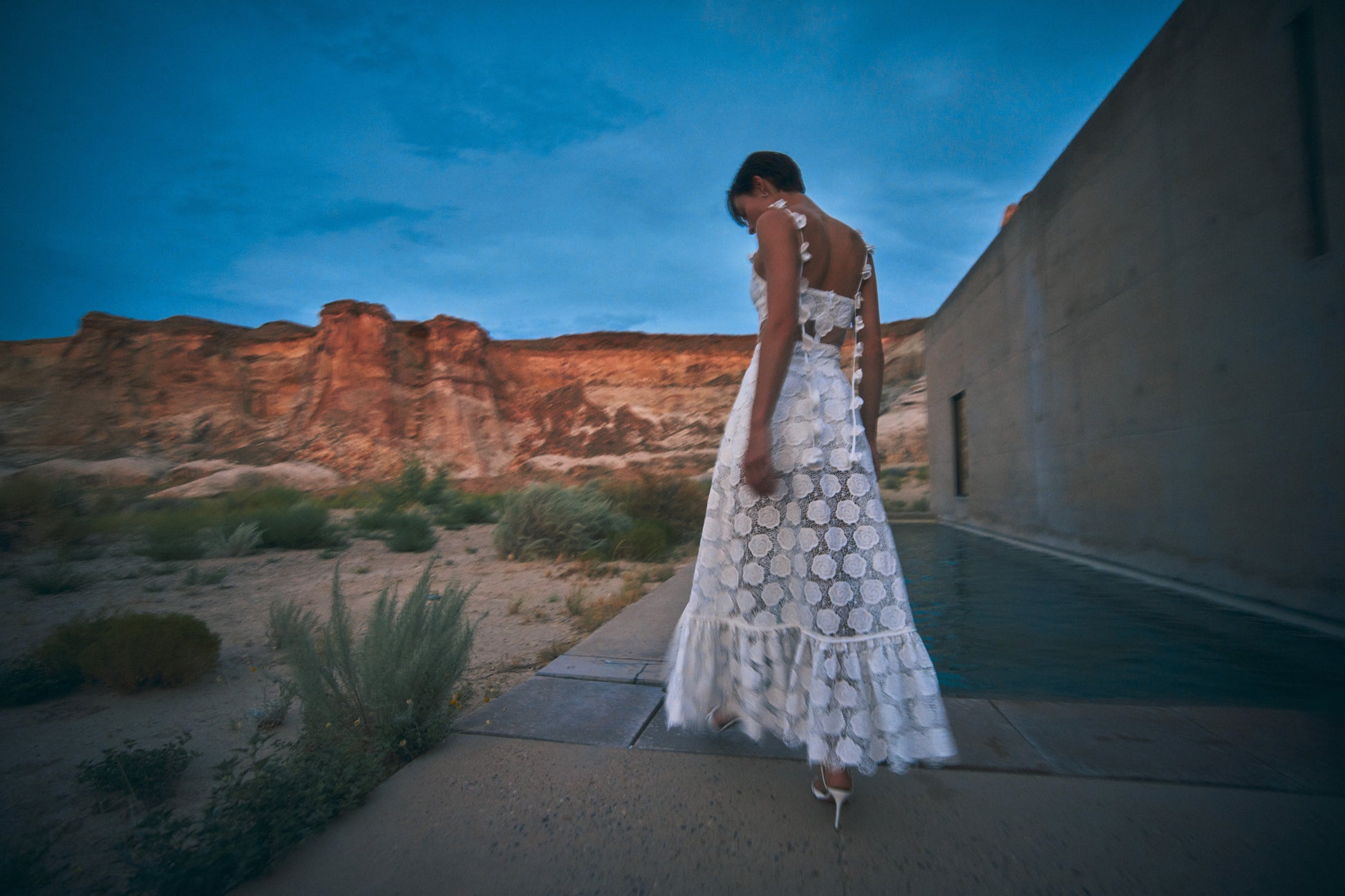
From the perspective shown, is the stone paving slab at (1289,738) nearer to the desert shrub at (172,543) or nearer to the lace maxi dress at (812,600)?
the lace maxi dress at (812,600)

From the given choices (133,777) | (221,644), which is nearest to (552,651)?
(133,777)

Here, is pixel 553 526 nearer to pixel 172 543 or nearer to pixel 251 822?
pixel 172 543

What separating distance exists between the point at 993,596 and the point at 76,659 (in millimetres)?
5162

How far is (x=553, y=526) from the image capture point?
7.46m

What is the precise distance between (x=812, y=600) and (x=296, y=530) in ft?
27.6

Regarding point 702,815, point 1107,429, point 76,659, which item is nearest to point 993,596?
point 1107,429

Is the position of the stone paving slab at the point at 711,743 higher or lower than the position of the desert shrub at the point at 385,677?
lower

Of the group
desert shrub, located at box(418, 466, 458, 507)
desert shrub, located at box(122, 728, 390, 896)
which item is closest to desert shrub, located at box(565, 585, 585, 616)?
desert shrub, located at box(122, 728, 390, 896)

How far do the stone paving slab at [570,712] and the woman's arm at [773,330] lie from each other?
95 cm

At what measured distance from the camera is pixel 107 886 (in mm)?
1267

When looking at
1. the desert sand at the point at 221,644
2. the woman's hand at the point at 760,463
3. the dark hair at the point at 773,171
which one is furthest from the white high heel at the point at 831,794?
the dark hair at the point at 773,171

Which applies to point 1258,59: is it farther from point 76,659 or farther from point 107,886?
point 76,659

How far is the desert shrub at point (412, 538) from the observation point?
7.95 m

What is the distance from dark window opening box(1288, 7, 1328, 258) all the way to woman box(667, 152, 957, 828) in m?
3.17
